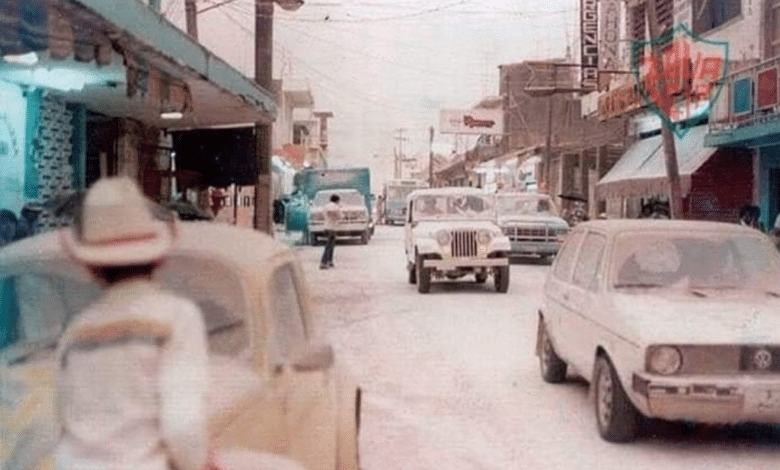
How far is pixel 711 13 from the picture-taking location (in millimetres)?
20891

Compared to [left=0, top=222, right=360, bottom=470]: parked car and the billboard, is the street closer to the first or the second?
[left=0, top=222, right=360, bottom=470]: parked car

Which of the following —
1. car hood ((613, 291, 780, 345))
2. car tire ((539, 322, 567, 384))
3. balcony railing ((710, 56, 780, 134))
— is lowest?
car tire ((539, 322, 567, 384))

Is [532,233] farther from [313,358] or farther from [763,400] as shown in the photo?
[313,358]

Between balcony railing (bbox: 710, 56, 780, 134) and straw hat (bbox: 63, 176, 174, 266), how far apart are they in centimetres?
1410

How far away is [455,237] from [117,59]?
9730 millimetres

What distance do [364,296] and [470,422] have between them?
7.93m

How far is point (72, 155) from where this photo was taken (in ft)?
12.3

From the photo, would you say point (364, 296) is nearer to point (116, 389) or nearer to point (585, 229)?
point (585, 229)

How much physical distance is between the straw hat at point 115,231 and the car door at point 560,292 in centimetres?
542

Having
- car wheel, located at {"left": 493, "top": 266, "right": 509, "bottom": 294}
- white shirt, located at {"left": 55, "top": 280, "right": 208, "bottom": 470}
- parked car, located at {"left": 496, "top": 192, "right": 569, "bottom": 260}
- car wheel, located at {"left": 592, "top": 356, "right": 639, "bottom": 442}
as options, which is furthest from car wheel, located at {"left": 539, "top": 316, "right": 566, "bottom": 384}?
parked car, located at {"left": 496, "top": 192, "right": 569, "bottom": 260}

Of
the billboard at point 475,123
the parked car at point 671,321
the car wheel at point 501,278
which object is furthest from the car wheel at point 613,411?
the billboard at point 475,123

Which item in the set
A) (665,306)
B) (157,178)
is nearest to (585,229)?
(665,306)

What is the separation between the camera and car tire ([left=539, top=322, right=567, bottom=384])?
811cm

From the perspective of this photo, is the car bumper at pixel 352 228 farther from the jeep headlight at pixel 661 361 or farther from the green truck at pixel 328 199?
the jeep headlight at pixel 661 361
